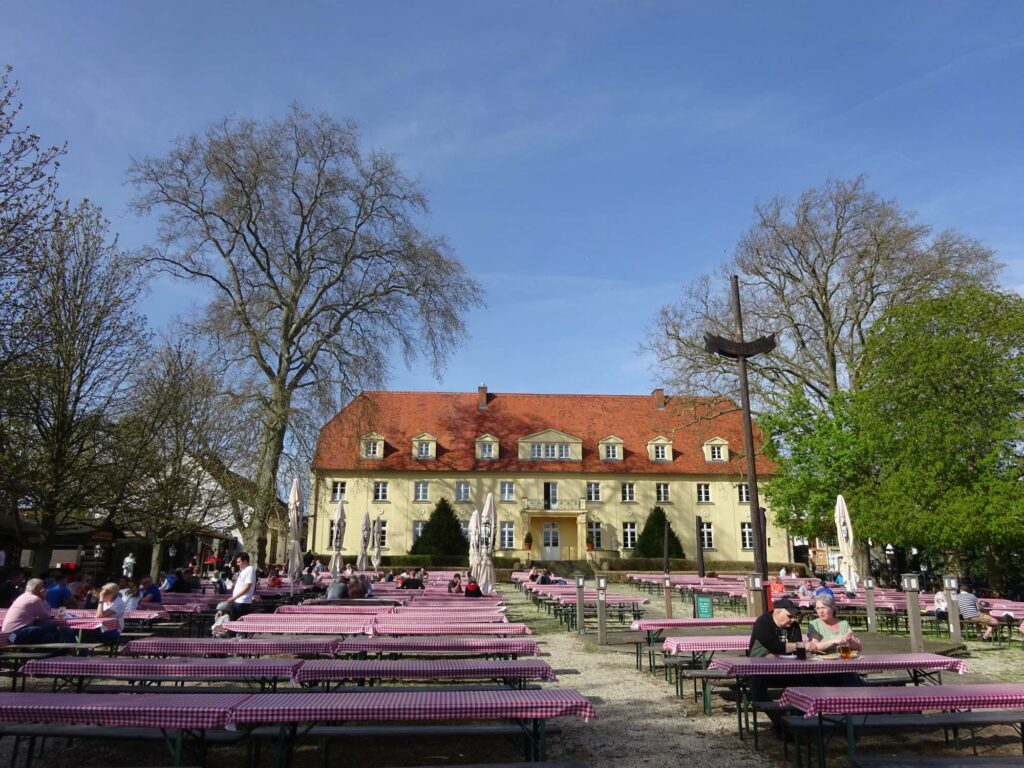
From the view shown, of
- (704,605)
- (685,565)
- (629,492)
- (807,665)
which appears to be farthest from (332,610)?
(629,492)

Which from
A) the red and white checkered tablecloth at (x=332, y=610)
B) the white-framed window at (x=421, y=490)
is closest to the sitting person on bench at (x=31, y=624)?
the red and white checkered tablecloth at (x=332, y=610)

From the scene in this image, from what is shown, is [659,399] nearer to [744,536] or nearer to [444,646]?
[744,536]

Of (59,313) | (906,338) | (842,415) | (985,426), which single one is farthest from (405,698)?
(842,415)

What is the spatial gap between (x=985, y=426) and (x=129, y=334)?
82.2 feet

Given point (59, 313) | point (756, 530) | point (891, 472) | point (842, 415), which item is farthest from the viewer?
point (842, 415)

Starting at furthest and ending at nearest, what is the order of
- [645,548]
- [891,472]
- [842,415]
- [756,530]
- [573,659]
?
[645,548]
[842,415]
[891,472]
[756,530]
[573,659]

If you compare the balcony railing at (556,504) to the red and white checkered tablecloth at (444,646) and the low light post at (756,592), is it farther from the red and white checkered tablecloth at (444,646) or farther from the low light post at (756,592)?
the red and white checkered tablecloth at (444,646)

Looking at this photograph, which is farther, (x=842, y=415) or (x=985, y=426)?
(x=842, y=415)

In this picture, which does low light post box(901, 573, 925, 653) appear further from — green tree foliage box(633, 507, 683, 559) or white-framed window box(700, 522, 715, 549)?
white-framed window box(700, 522, 715, 549)

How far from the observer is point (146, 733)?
5.71m

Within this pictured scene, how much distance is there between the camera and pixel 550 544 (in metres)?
48.4

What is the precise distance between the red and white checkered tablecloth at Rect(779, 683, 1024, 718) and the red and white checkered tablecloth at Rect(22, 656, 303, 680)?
176 inches

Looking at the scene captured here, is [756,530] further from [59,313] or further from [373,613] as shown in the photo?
[59,313]

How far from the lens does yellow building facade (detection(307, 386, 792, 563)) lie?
156 feet
